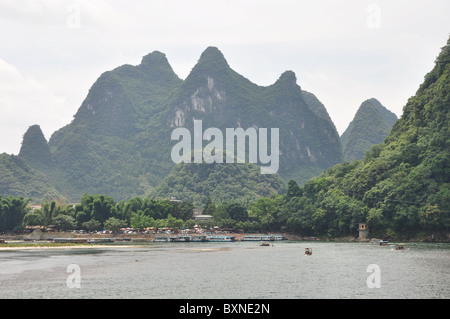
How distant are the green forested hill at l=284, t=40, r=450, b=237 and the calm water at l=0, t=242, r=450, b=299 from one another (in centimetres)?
4249

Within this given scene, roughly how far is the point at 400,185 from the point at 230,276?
87.2 metres

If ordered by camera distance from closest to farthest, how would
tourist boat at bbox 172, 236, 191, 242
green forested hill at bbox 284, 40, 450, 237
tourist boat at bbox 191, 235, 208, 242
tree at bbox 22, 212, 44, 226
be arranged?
green forested hill at bbox 284, 40, 450, 237, tourist boat at bbox 172, 236, 191, 242, tourist boat at bbox 191, 235, 208, 242, tree at bbox 22, 212, 44, 226

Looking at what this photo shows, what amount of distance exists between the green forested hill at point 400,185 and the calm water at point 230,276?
42.5 metres

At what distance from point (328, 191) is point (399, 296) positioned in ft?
402

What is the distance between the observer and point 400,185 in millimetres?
143250

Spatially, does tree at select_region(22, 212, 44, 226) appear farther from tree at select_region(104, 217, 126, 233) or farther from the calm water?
the calm water

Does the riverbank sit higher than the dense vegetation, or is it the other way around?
the dense vegetation

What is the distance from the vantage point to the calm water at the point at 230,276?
55531 millimetres

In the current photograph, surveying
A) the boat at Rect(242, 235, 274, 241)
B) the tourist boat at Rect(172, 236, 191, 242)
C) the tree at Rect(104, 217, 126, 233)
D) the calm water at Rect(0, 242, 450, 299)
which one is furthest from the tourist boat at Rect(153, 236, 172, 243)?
the calm water at Rect(0, 242, 450, 299)

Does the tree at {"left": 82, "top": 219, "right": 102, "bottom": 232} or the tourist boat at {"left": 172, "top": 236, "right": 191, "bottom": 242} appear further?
the tree at {"left": 82, "top": 219, "right": 102, "bottom": 232}

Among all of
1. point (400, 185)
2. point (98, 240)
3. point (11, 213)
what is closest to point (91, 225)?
point (98, 240)

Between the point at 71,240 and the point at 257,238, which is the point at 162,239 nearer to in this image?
the point at 71,240

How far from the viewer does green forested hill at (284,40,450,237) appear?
449 feet
